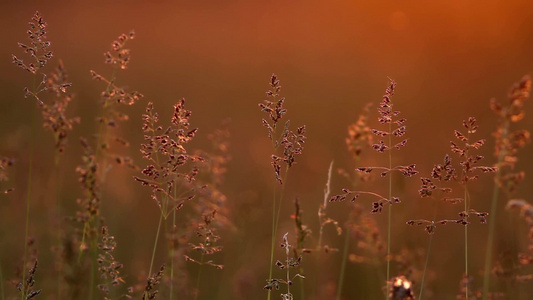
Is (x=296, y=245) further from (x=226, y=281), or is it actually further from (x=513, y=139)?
(x=226, y=281)

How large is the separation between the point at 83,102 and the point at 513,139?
7.41 meters

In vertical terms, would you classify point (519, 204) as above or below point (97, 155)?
below

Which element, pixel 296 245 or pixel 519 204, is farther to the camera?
pixel 296 245

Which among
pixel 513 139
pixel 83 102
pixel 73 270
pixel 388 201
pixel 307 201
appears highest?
pixel 83 102

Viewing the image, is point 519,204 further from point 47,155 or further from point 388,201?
point 47,155

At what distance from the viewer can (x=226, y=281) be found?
14.2ft

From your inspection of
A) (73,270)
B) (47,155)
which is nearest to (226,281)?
(73,270)

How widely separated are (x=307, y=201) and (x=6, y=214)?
2550mm

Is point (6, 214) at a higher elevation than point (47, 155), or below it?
below

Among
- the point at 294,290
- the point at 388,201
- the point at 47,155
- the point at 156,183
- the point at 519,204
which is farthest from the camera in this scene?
the point at 47,155

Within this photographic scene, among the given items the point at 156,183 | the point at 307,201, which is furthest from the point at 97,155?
the point at 307,201

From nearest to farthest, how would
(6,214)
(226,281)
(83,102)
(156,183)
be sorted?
1. (156,183)
2. (226,281)
3. (6,214)
4. (83,102)

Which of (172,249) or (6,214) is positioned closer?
(172,249)

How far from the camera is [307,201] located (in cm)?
610
